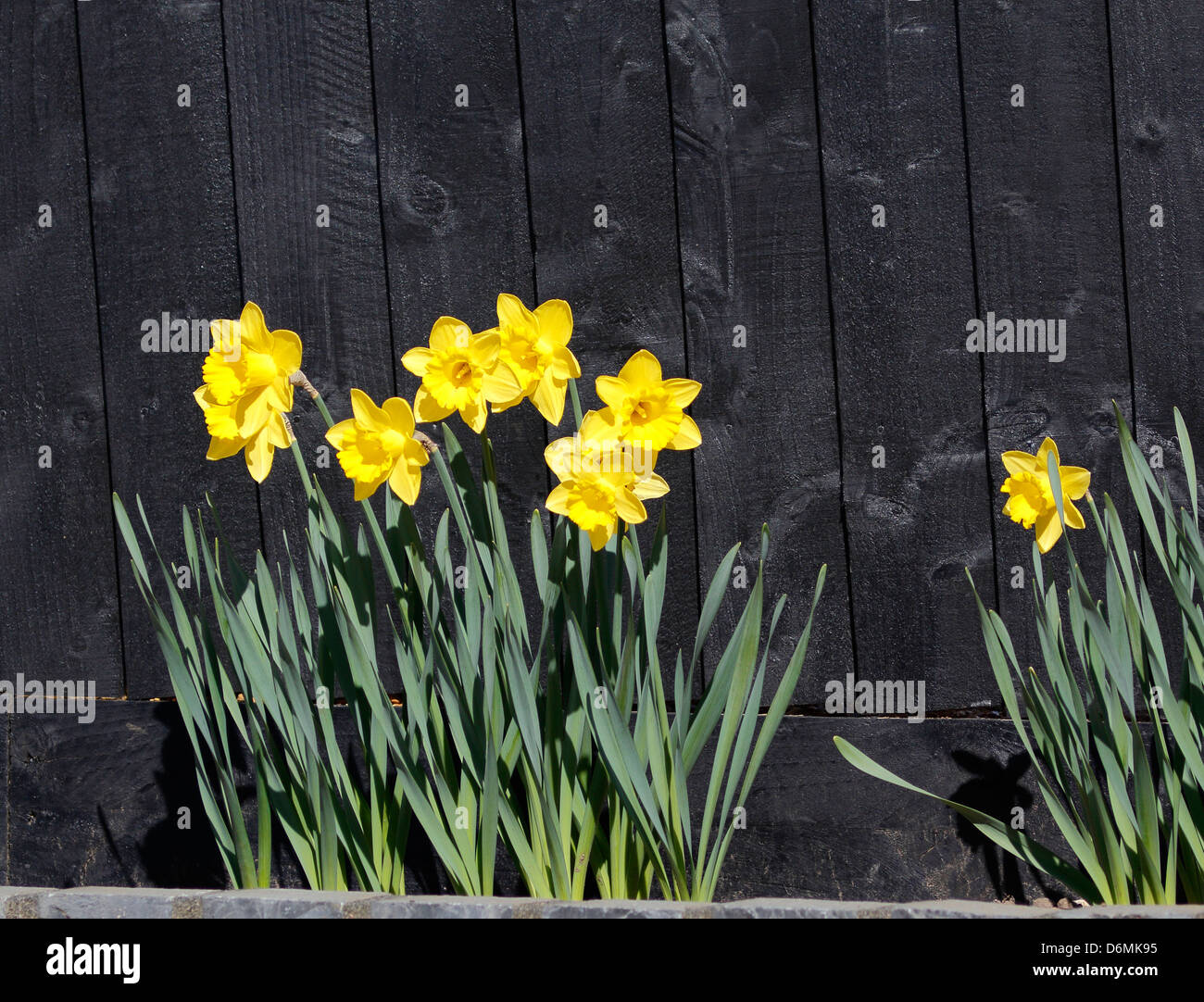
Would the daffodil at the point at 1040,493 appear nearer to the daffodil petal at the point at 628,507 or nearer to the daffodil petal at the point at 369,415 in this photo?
the daffodil petal at the point at 628,507

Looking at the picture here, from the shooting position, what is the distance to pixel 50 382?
167 cm

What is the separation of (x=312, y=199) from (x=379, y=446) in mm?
706

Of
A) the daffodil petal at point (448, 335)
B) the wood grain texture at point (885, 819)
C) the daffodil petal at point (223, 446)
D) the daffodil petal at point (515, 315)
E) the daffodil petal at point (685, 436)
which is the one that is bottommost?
the wood grain texture at point (885, 819)

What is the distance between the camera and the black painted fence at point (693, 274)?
1.51 meters

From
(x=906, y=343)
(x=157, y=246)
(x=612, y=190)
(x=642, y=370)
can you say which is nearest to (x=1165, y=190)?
(x=906, y=343)

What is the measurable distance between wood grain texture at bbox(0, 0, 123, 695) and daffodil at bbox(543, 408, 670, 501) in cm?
103

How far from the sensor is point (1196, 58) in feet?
4.94

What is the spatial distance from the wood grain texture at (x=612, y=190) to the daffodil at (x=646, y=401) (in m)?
0.43

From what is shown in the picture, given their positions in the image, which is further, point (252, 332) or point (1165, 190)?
point (1165, 190)

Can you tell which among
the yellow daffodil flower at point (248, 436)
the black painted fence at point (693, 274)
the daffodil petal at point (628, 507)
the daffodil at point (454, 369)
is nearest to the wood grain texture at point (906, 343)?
the black painted fence at point (693, 274)

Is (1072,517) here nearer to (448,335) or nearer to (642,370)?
(642,370)

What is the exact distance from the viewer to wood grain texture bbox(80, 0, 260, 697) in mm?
1635
